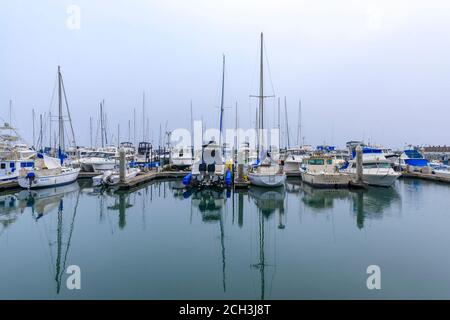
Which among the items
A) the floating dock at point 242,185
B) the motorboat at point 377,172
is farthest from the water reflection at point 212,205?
the motorboat at point 377,172

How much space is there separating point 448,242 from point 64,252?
46.8 ft

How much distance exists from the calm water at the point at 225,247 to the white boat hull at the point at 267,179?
3.57m

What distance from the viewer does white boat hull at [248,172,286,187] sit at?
23.7 metres

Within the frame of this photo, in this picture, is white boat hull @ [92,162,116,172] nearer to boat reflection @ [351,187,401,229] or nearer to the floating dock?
the floating dock

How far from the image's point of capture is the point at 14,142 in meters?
31.0

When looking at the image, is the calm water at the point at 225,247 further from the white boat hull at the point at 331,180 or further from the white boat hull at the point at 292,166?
the white boat hull at the point at 292,166

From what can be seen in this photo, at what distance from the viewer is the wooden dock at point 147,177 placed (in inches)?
998

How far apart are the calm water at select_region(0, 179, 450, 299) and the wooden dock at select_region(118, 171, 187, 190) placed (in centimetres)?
501

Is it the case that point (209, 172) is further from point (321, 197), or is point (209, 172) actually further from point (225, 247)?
point (225, 247)

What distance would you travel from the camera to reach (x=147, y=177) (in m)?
30.4

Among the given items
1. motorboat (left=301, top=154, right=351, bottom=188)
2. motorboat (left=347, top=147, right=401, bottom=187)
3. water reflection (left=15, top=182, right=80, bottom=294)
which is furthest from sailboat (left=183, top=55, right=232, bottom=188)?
motorboat (left=347, top=147, right=401, bottom=187)

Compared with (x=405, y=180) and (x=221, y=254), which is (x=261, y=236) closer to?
(x=221, y=254)

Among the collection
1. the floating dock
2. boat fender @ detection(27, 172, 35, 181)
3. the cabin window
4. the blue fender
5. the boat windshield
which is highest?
the cabin window
